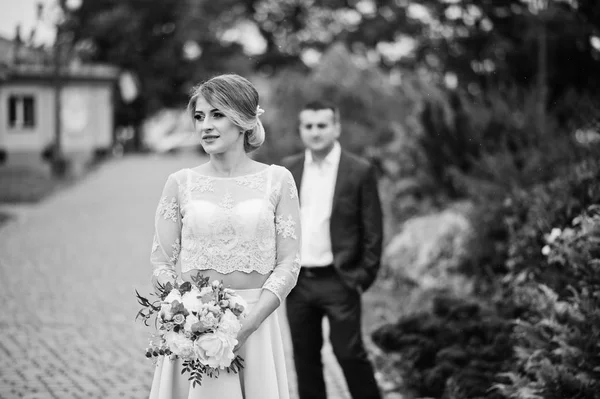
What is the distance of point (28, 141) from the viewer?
37.0 metres

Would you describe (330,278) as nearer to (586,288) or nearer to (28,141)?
(586,288)

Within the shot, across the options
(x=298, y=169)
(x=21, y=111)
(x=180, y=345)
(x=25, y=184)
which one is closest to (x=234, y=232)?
(x=180, y=345)

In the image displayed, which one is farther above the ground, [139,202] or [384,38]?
[384,38]

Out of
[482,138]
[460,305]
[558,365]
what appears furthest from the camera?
[482,138]

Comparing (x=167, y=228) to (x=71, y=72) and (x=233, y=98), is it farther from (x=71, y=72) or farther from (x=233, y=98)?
(x=71, y=72)

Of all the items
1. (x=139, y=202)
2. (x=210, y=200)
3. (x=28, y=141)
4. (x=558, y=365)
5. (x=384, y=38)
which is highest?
(x=384, y=38)

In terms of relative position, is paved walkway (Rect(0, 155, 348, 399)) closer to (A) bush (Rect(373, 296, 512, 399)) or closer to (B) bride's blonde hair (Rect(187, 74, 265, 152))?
(A) bush (Rect(373, 296, 512, 399))

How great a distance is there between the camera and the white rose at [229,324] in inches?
134

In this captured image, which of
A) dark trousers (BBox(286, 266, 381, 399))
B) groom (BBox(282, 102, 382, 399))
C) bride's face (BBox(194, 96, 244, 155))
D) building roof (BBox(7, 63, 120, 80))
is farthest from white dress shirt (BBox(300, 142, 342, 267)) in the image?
building roof (BBox(7, 63, 120, 80))

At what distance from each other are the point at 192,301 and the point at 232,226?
437 millimetres

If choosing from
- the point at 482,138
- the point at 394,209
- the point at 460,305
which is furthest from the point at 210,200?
the point at 394,209

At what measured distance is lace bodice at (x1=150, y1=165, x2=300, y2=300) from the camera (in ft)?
12.1

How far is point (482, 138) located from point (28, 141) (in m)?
29.5

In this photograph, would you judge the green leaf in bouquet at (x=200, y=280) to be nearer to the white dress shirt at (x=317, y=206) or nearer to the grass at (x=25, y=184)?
Result: the white dress shirt at (x=317, y=206)
